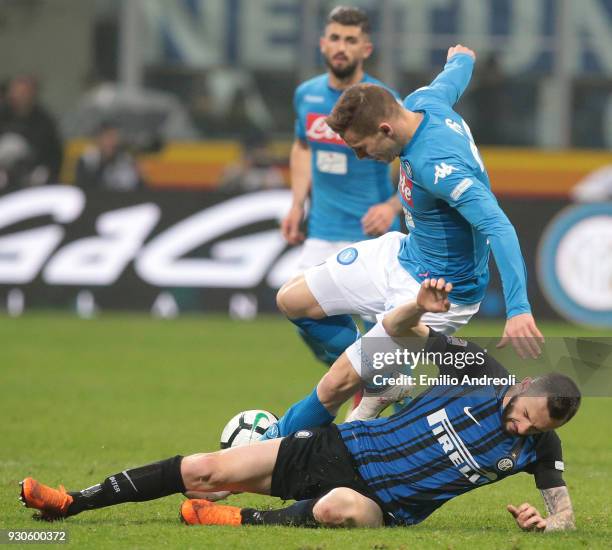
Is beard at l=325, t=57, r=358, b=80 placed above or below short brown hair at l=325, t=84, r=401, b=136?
below

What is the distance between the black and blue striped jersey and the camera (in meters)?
5.64

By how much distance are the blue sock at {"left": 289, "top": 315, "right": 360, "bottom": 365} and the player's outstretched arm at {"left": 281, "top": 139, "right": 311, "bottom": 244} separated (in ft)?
3.97

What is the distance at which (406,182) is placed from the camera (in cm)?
633

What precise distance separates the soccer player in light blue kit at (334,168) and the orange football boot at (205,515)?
301 cm

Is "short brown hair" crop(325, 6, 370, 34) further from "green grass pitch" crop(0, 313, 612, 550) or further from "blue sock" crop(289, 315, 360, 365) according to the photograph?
"green grass pitch" crop(0, 313, 612, 550)

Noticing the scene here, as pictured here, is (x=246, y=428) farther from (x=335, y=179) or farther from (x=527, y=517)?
(x=335, y=179)

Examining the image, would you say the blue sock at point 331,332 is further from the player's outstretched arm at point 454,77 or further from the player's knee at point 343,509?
the player's knee at point 343,509

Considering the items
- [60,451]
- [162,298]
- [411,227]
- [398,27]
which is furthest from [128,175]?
[411,227]

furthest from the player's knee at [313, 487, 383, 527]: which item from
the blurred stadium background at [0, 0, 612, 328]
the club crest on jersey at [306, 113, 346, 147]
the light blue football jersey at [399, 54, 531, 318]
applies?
the blurred stadium background at [0, 0, 612, 328]

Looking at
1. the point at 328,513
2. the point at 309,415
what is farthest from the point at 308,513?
the point at 309,415

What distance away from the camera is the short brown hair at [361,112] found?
19.6 ft

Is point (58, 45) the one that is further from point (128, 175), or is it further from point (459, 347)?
point (459, 347)
